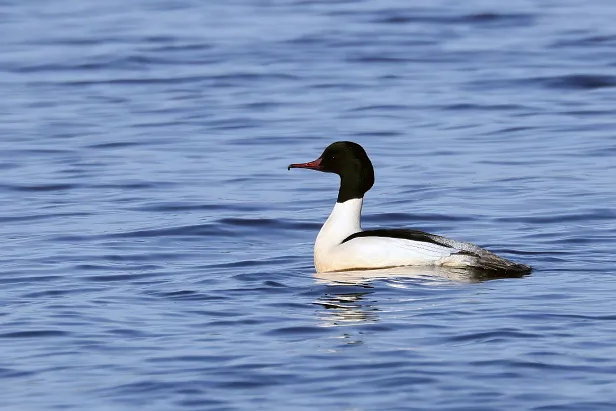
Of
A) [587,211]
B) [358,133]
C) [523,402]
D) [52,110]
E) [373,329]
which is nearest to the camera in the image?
[523,402]

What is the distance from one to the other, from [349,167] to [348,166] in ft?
0.05

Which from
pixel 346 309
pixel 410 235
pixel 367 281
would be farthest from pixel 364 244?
pixel 346 309

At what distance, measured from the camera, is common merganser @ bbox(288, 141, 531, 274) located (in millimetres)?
11742

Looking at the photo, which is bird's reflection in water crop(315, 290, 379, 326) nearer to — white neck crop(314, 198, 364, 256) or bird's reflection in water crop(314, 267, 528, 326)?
bird's reflection in water crop(314, 267, 528, 326)

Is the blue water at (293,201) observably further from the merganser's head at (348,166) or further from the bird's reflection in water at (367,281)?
the merganser's head at (348,166)

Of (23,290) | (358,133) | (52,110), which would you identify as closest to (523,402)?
(23,290)

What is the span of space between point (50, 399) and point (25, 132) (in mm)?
11860

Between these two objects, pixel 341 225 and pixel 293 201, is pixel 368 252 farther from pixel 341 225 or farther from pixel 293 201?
pixel 293 201

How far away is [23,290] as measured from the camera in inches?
452

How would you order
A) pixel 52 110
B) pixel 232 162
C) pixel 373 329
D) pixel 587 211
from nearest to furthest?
1. pixel 373 329
2. pixel 587 211
3. pixel 232 162
4. pixel 52 110

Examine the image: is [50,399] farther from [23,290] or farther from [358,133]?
[358,133]

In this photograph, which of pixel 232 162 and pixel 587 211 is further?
pixel 232 162

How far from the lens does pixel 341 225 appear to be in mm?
12500

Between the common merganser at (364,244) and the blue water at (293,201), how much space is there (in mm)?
263
